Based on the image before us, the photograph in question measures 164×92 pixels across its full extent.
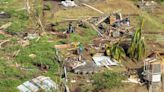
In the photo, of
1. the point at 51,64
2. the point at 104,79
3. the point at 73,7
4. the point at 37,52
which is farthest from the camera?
the point at 73,7

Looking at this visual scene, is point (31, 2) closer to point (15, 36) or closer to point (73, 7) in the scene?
point (73, 7)

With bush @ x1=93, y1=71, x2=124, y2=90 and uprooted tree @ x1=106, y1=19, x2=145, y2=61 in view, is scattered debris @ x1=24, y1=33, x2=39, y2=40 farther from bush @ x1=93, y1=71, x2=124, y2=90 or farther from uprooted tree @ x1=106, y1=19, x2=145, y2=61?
bush @ x1=93, y1=71, x2=124, y2=90

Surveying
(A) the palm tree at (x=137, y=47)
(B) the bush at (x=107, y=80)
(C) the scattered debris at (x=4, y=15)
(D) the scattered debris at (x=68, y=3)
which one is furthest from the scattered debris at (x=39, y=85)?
(D) the scattered debris at (x=68, y=3)

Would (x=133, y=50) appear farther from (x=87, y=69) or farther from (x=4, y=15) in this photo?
(x=4, y=15)

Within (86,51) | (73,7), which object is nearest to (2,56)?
(86,51)

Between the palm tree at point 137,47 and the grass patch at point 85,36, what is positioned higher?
the palm tree at point 137,47

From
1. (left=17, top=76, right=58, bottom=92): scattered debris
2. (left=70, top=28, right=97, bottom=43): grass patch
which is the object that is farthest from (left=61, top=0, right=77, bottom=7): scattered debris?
(left=17, top=76, right=58, bottom=92): scattered debris

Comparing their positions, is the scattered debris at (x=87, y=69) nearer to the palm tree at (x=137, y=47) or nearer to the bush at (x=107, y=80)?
the bush at (x=107, y=80)
